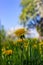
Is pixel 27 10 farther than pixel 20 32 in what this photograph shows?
Yes

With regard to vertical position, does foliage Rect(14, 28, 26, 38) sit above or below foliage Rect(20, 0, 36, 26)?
below

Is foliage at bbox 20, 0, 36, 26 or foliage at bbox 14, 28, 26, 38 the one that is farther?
foliage at bbox 20, 0, 36, 26

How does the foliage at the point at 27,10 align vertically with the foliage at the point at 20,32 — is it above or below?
above

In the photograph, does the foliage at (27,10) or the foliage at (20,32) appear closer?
the foliage at (20,32)

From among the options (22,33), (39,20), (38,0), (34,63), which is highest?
(38,0)

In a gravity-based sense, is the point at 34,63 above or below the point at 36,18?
below

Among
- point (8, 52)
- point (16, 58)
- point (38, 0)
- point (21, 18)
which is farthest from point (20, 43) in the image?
point (21, 18)

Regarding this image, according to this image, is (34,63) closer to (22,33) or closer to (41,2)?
(22,33)

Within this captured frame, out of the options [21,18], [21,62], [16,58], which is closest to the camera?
[21,62]

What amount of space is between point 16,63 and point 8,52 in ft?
1.12

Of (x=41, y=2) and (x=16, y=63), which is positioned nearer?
(x=16, y=63)

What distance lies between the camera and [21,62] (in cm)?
182

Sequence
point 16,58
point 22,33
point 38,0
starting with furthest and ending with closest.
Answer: point 38,0 < point 22,33 < point 16,58

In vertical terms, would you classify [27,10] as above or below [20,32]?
above
